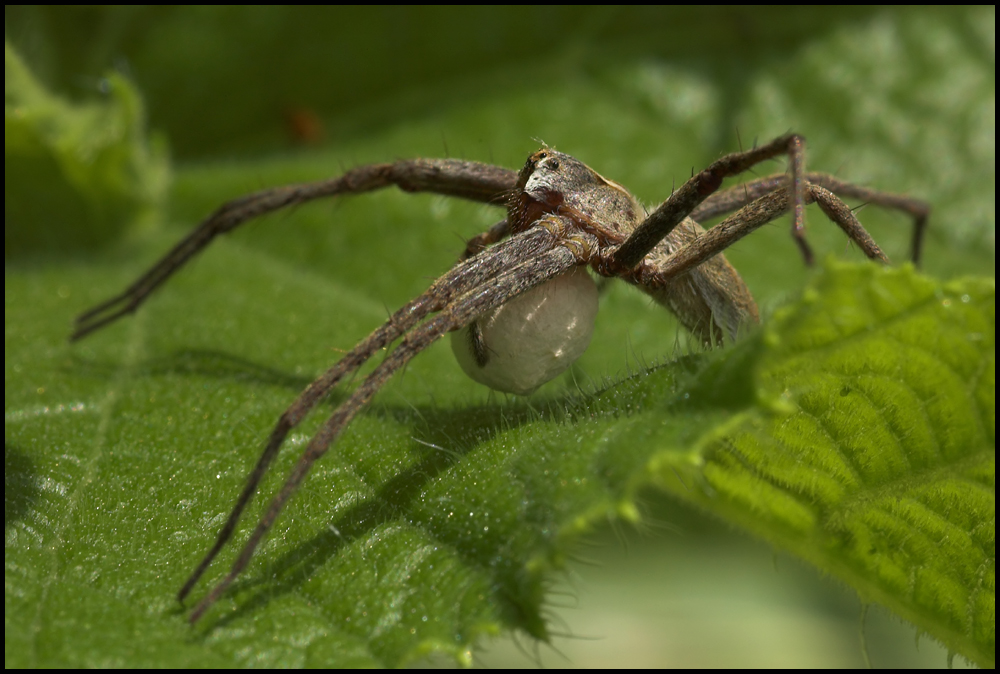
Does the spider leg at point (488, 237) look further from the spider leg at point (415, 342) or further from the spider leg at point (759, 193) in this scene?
the spider leg at point (759, 193)

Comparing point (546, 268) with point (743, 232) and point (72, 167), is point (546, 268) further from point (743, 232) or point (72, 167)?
point (72, 167)

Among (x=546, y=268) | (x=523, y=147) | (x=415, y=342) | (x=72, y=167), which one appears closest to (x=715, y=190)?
(x=546, y=268)

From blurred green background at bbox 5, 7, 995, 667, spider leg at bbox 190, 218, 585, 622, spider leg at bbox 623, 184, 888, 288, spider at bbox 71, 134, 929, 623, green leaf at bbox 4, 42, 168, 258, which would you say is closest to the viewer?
spider leg at bbox 190, 218, 585, 622

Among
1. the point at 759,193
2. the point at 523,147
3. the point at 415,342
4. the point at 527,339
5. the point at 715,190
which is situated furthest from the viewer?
the point at 523,147

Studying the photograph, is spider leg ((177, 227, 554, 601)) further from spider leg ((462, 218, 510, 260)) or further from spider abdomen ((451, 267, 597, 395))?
spider leg ((462, 218, 510, 260))

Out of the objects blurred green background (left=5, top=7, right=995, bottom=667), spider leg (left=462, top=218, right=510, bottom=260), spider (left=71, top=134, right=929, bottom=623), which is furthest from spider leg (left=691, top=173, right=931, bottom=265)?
spider leg (left=462, top=218, right=510, bottom=260)

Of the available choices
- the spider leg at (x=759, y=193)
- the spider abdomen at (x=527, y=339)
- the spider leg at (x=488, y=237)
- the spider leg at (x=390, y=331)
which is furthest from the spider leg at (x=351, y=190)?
the spider leg at (x=759, y=193)

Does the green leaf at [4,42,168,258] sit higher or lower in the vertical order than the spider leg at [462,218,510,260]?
higher

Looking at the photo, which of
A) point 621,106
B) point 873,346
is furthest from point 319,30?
point 873,346
